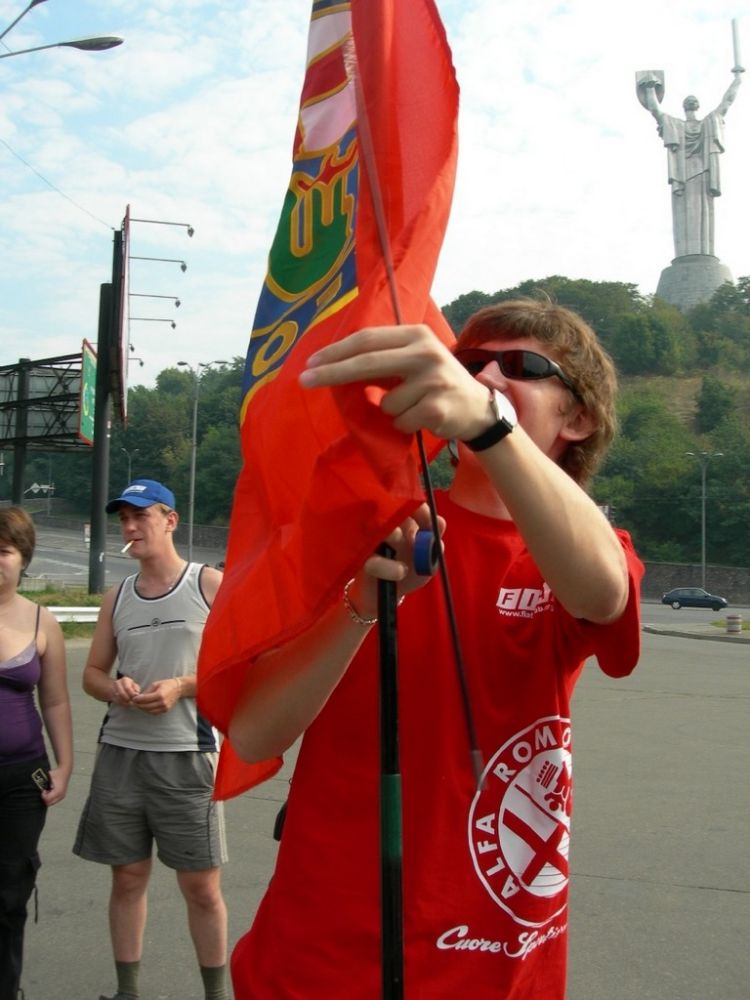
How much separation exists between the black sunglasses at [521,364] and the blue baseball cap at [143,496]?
261cm

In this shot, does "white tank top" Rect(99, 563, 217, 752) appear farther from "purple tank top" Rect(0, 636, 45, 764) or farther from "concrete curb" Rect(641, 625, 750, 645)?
"concrete curb" Rect(641, 625, 750, 645)

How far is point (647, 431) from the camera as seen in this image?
269 feet

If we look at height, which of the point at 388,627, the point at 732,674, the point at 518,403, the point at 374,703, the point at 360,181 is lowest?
the point at 732,674

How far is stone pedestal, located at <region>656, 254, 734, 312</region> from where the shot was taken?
9606cm

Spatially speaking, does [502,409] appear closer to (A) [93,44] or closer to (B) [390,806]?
(B) [390,806]

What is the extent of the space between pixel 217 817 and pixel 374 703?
97.8 inches

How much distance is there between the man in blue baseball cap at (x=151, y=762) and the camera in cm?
379

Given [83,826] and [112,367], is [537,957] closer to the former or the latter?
[83,826]

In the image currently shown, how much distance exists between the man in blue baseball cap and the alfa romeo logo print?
2361mm

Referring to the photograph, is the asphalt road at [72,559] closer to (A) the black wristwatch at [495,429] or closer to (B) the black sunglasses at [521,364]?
(B) the black sunglasses at [521,364]

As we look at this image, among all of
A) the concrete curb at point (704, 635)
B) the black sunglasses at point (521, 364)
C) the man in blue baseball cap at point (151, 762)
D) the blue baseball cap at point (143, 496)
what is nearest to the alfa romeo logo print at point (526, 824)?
the black sunglasses at point (521, 364)

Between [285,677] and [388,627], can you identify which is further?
[285,677]

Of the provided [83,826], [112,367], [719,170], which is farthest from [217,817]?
[719,170]

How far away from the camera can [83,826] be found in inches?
154
